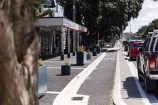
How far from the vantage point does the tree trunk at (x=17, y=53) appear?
3.58 meters

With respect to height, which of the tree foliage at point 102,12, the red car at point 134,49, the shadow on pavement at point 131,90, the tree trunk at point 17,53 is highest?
the tree foliage at point 102,12

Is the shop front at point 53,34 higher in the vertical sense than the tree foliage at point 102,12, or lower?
lower

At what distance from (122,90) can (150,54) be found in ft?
6.91

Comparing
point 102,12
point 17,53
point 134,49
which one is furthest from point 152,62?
point 102,12

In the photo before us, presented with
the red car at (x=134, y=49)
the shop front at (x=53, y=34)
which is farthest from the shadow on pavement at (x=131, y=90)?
the red car at (x=134, y=49)

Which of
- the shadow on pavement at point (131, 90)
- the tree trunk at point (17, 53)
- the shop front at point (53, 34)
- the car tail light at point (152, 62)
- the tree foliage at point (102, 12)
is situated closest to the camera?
the tree trunk at point (17, 53)

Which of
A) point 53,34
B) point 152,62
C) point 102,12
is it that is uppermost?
point 102,12

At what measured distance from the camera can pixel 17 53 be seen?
12.2 feet

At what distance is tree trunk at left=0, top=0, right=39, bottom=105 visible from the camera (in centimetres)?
358

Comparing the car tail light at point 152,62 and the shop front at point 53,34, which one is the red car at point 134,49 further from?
the car tail light at point 152,62

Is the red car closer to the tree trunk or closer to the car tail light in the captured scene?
the car tail light

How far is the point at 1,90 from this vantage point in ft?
11.9

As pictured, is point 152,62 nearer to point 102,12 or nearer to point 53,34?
point 53,34

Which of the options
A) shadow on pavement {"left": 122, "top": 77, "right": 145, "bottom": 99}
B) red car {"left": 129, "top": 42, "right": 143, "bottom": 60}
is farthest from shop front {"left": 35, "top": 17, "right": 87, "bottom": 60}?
shadow on pavement {"left": 122, "top": 77, "right": 145, "bottom": 99}
